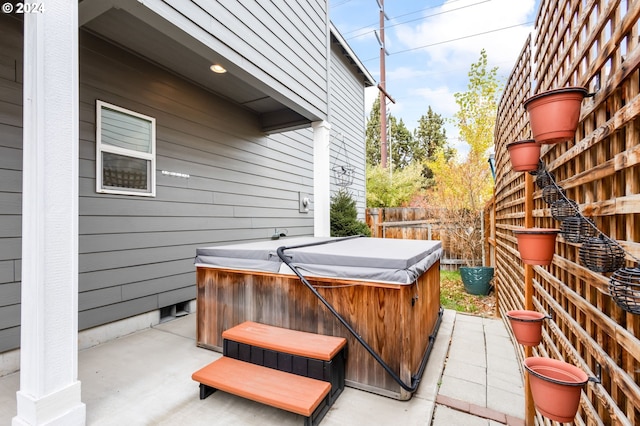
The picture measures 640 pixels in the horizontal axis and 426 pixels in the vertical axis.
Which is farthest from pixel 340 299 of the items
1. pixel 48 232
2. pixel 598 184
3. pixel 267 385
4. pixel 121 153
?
pixel 121 153

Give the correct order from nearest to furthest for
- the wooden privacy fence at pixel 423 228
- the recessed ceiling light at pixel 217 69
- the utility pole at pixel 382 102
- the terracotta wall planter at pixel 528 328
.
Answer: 1. the terracotta wall planter at pixel 528 328
2. the recessed ceiling light at pixel 217 69
3. the wooden privacy fence at pixel 423 228
4. the utility pole at pixel 382 102

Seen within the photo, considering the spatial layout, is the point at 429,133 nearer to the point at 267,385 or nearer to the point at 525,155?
the point at 525,155

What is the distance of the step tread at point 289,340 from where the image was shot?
2086 millimetres

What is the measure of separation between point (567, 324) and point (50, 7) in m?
3.33

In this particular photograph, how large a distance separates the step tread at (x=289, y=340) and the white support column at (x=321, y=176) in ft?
8.29

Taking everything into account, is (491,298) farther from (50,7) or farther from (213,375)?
(50,7)

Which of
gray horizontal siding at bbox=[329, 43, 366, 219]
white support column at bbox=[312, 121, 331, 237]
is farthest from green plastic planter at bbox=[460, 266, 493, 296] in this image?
gray horizontal siding at bbox=[329, 43, 366, 219]

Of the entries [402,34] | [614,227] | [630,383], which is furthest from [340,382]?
[402,34]

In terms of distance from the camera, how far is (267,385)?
1991 mm

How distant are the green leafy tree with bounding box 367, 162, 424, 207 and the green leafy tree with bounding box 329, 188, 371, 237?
5728 millimetres

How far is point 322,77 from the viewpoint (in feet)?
16.0

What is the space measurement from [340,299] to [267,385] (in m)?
0.77

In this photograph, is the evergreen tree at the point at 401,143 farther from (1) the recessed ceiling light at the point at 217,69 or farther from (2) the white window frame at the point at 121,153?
(2) the white window frame at the point at 121,153

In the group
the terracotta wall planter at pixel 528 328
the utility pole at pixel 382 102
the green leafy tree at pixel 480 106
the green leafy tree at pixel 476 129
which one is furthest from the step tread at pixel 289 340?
the utility pole at pixel 382 102
